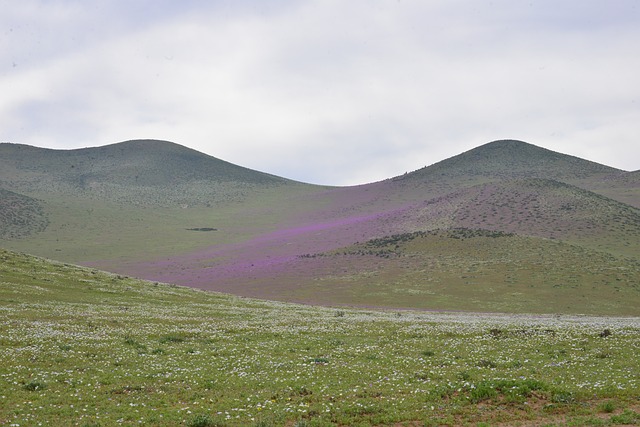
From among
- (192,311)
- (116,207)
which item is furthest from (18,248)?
(192,311)

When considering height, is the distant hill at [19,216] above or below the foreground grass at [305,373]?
above

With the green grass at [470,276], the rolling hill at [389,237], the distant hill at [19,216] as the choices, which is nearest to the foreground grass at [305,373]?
the green grass at [470,276]

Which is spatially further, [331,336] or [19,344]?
[331,336]

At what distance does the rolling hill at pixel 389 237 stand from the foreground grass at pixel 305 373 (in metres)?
40.6

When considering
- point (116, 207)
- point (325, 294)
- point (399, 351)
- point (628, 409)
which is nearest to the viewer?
point (628, 409)

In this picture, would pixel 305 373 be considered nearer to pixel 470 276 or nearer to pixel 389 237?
pixel 470 276

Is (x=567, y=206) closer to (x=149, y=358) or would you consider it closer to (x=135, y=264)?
(x=135, y=264)

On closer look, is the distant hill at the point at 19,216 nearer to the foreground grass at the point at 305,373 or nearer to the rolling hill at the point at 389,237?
the rolling hill at the point at 389,237

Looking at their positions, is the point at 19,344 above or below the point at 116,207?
below

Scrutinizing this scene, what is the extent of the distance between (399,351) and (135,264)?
3719 inches

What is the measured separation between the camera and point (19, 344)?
23141 mm

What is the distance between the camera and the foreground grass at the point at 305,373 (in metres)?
14.4

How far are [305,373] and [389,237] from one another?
98.9m

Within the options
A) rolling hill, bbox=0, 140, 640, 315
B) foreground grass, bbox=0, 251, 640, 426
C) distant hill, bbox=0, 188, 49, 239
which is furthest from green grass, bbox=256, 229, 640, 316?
distant hill, bbox=0, 188, 49, 239
